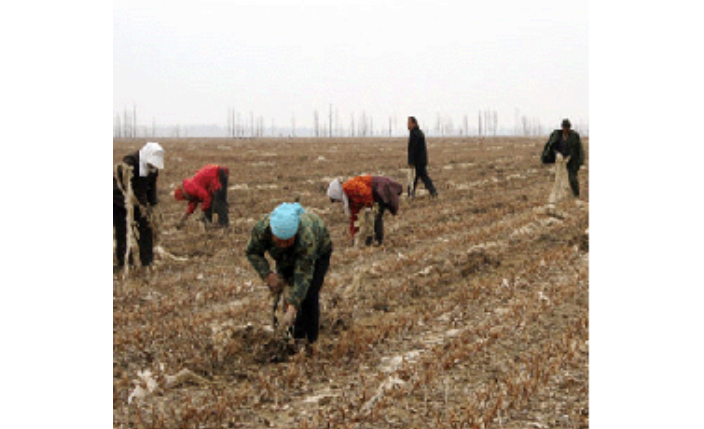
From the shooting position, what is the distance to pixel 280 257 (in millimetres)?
4613

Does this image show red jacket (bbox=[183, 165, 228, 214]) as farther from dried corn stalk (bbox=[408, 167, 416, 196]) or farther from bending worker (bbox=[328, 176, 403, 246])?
dried corn stalk (bbox=[408, 167, 416, 196])

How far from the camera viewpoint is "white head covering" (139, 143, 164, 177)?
270 inches

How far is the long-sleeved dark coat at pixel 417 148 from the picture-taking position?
464 inches

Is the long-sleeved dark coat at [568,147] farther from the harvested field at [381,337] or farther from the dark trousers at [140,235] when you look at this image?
the dark trousers at [140,235]

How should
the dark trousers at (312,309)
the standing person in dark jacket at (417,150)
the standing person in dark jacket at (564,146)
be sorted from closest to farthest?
the dark trousers at (312,309) → the standing person in dark jacket at (564,146) → the standing person in dark jacket at (417,150)

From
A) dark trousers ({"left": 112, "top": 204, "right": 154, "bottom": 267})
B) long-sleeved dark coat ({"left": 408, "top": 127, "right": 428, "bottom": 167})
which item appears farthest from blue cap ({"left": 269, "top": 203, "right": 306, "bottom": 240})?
long-sleeved dark coat ({"left": 408, "top": 127, "right": 428, "bottom": 167})

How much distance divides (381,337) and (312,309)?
0.66 m

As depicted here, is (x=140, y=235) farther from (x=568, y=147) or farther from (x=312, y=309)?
(x=568, y=147)

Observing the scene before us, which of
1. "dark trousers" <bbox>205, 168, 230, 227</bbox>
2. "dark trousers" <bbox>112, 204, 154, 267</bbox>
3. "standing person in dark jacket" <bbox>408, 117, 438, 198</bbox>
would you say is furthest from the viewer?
"standing person in dark jacket" <bbox>408, 117, 438, 198</bbox>

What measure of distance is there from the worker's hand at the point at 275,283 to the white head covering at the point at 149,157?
2.84 m

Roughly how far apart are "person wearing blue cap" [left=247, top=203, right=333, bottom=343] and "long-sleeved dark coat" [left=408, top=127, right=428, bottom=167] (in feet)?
24.1

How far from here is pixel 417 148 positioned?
1197 cm

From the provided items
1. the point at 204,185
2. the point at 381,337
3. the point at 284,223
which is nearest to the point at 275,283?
the point at 284,223

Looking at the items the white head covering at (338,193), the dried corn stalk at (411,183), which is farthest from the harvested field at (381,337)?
the dried corn stalk at (411,183)
